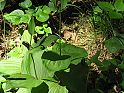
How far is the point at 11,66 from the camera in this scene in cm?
197

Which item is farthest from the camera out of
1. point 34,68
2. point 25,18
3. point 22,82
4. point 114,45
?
point 25,18

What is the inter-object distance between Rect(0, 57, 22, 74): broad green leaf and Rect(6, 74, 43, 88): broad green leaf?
27 centimetres

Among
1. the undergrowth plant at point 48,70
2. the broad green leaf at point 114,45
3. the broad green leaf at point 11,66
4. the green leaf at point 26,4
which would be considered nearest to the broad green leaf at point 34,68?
the undergrowth plant at point 48,70

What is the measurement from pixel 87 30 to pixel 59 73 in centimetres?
103

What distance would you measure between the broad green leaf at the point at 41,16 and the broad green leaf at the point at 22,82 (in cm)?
92

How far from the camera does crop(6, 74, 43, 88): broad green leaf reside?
1.55m

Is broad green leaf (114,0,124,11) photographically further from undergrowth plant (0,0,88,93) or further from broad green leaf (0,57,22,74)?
broad green leaf (0,57,22,74)

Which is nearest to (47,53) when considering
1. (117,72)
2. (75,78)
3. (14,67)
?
(75,78)

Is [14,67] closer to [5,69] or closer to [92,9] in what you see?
[5,69]

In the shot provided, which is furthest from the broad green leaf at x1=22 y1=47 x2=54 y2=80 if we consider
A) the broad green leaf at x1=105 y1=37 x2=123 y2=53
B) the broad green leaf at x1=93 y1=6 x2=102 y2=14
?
the broad green leaf at x1=93 y1=6 x2=102 y2=14

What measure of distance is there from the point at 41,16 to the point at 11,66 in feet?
2.24

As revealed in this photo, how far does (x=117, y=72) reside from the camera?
7.54ft

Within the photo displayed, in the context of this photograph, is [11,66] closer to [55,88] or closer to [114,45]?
[55,88]

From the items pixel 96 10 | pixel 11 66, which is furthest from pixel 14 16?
pixel 96 10
